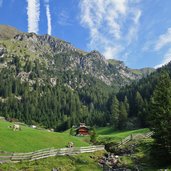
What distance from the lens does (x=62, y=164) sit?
1777 inches

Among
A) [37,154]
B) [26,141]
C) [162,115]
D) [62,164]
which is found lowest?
[62,164]

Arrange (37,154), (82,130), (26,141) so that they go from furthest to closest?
(82,130) → (26,141) → (37,154)

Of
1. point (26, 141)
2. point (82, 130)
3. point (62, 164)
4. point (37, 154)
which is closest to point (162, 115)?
point (62, 164)

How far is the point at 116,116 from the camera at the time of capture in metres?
131

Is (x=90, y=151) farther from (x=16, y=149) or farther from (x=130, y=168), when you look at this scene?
(x=16, y=149)

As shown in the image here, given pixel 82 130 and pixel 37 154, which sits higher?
pixel 82 130

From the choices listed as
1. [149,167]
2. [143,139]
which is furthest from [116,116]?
[149,167]

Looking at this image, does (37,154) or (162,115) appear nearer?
(37,154)

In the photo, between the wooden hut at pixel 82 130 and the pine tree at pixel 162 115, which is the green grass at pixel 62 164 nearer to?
the pine tree at pixel 162 115

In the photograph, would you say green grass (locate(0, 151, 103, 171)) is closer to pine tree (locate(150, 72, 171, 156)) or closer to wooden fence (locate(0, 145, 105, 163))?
wooden fence (locate(0, 145, 105, 163))

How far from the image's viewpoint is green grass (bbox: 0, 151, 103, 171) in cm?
4034

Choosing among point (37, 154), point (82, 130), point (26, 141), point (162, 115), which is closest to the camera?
point (37, 154)

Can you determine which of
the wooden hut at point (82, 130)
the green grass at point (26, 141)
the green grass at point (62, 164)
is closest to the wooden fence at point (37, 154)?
the green grass at point (62, 164)

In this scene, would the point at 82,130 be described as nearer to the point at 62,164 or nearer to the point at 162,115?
the point at 162,115
